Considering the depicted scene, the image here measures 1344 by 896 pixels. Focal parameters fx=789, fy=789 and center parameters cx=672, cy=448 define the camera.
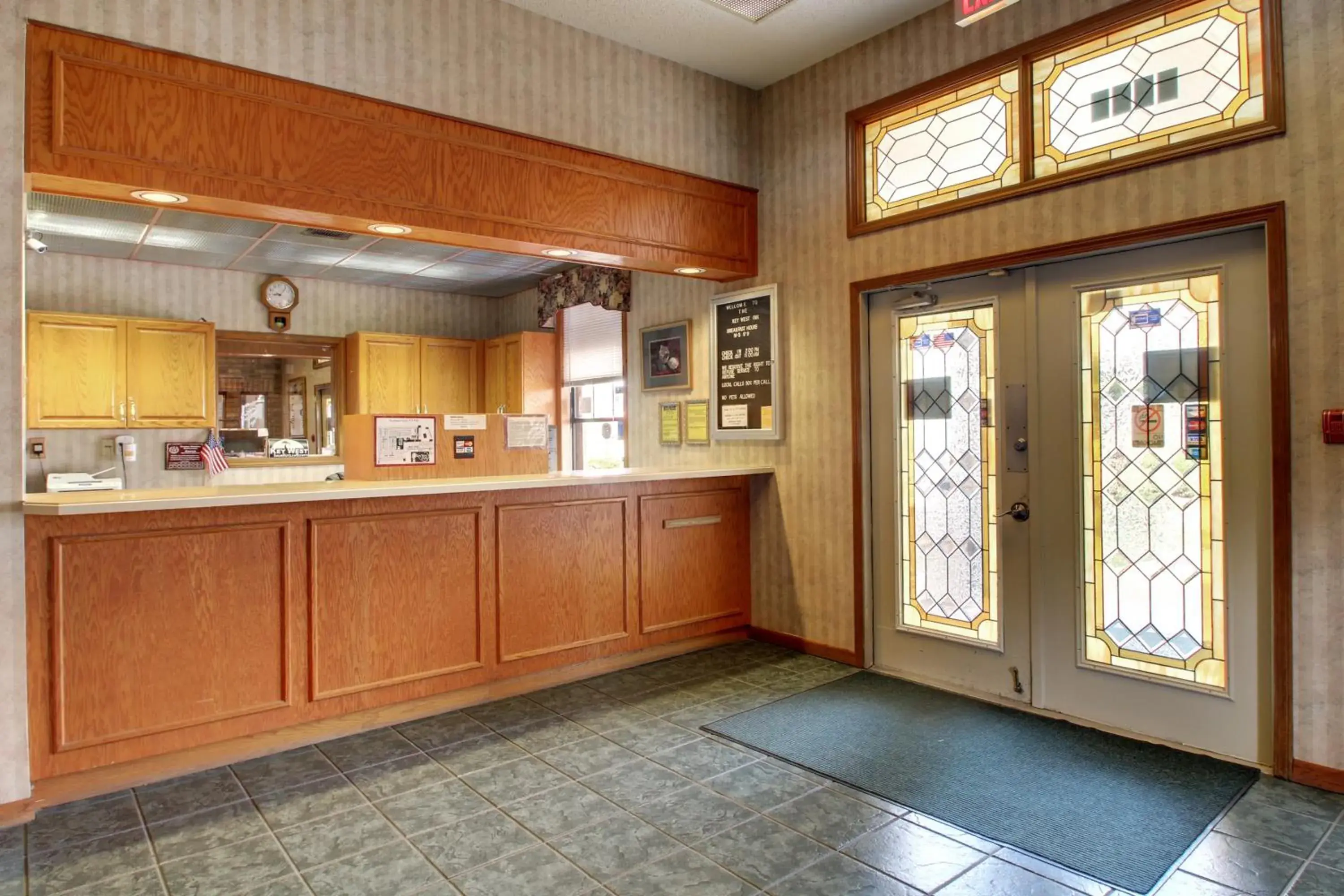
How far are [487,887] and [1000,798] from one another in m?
1.76

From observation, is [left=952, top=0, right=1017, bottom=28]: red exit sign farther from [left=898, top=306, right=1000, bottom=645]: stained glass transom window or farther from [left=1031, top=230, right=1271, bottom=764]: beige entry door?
[left=898, top=306, right=1000, bottom=645]: stained glass transom window

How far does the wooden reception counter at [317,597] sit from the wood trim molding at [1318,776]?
285 cm

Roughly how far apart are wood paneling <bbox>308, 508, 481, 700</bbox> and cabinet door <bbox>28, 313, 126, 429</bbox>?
12.9ft

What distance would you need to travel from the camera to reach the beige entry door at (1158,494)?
2992 millimetres

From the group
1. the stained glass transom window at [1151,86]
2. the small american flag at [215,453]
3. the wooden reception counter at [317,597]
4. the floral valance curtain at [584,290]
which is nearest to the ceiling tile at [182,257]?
the small american flag at [215,453]

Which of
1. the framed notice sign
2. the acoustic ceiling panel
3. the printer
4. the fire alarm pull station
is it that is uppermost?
the acoustic ceiling panel

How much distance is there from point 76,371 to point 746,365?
16.5ft

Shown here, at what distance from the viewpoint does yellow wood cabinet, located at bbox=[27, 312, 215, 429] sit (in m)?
5.82

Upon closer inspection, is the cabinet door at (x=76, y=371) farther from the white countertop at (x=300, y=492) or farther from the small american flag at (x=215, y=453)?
the white countertop at (x=300, y=492)

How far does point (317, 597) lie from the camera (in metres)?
3.34

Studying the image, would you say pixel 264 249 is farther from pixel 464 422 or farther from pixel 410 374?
→ pixel 464 422

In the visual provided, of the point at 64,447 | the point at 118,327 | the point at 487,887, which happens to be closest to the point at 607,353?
the point at 118,327

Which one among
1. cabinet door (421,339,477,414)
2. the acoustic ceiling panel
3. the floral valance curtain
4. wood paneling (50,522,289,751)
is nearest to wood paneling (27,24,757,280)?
the acoustic ceiling panel

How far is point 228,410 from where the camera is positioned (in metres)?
6.75
